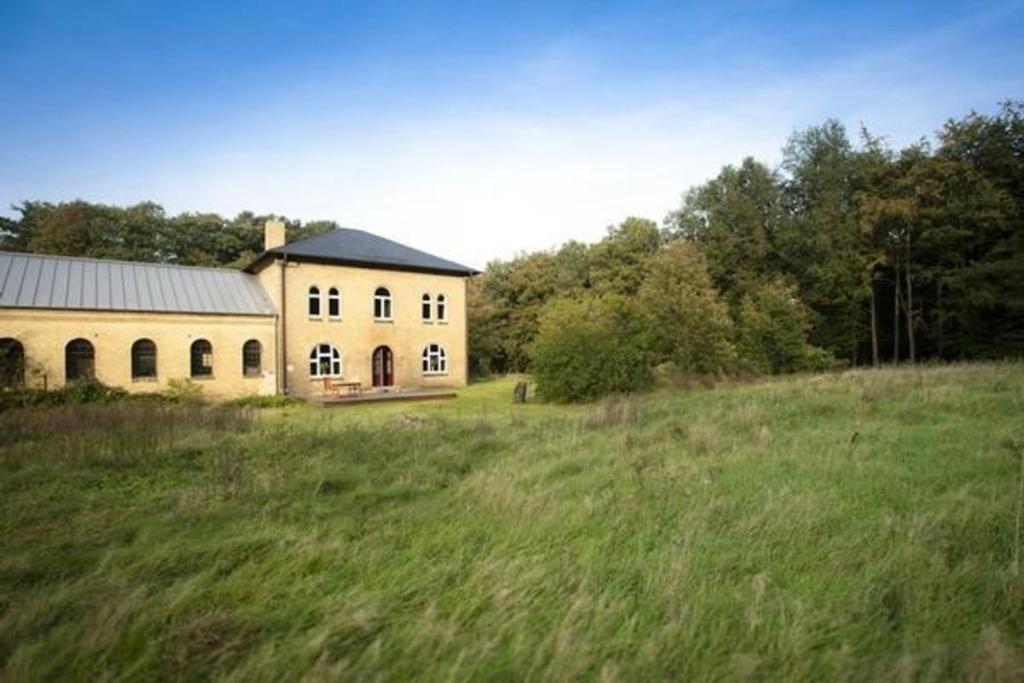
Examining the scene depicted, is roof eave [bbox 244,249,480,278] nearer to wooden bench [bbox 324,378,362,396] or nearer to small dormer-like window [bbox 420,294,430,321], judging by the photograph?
small dormer-like window [bbox 420,294,430,321]

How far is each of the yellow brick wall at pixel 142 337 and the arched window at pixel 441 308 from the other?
8.94 m

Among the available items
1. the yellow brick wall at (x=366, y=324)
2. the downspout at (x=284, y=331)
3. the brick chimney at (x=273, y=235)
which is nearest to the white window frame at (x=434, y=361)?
the yellow brick wall at (x=366, y=324)

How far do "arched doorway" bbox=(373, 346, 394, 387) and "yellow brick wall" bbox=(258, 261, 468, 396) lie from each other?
265mm

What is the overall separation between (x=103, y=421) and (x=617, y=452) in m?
10.7

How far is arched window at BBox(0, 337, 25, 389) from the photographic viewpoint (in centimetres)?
2078

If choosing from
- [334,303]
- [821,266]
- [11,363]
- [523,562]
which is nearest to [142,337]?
[11,363]

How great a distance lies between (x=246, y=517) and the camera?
18.4ft

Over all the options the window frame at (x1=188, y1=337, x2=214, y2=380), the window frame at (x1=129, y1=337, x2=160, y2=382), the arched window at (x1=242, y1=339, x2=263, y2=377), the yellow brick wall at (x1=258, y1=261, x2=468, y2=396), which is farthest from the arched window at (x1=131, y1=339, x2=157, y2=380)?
the yellow brick wall at (x1=258, y1=261, x2=468, y2=396)

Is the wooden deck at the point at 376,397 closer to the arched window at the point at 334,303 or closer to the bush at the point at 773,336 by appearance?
the arched window at the point at 334,303

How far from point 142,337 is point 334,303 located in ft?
26.9

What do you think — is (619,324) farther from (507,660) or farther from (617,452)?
(507,660)

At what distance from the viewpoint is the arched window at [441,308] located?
3241 cm

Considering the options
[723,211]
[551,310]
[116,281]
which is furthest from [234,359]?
[723,211]

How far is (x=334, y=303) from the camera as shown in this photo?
94.4ft
